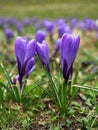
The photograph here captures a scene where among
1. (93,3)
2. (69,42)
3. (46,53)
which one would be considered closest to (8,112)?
(46,53)

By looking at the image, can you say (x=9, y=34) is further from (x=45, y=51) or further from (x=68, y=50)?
(x=68, y=50)

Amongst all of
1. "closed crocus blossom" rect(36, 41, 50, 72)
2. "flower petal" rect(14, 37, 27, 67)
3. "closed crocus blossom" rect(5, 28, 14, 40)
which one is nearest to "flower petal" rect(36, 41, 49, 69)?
"closed crocus blossom" rect(36, 41, 50, 72)

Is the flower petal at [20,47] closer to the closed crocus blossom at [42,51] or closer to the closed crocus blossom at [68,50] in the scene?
the closed crocus blossom at [42,51]

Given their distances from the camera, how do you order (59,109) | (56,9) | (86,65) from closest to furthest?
(59,109)
(86,65)
(56,9)

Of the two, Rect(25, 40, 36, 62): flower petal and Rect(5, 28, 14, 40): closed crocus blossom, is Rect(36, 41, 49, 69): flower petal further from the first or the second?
Rect(5, 28, 14, 40): closed crocus blossom

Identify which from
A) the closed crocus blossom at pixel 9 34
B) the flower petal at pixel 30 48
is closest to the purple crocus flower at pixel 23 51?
the flower petal at pixel 30 48

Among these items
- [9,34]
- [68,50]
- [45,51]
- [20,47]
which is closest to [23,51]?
[20,47]

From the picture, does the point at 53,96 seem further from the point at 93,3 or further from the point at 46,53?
the point at 93,3

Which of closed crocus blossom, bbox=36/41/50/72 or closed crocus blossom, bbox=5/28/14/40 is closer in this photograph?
closed crocus blossom, bbox=36/41/50/72
